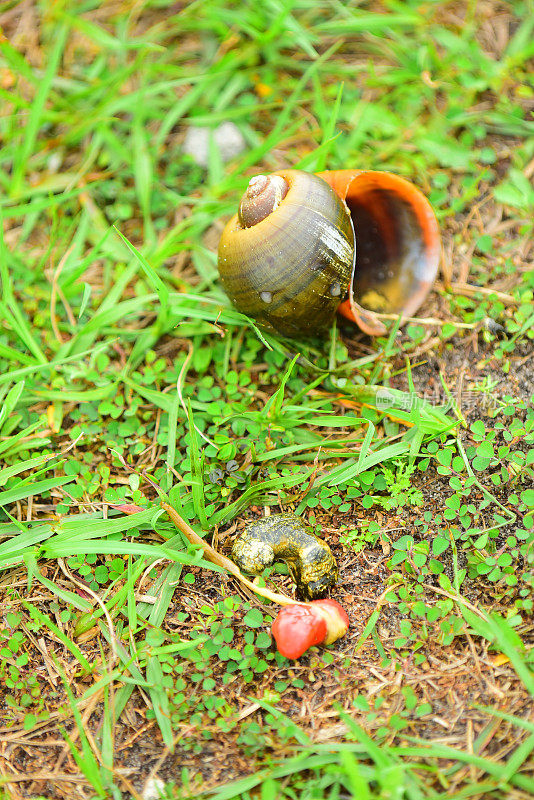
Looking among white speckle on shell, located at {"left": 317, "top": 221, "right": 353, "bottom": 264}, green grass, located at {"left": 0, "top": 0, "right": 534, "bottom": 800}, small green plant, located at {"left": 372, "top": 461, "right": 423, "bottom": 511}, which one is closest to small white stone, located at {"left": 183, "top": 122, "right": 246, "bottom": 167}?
green grass, located at {"left": 0, "top": 0, "right": 534, "bottom": 800}

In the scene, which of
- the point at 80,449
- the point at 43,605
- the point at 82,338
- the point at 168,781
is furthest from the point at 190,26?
the point at 168,781

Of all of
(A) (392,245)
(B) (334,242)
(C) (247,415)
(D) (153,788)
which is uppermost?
(B) (334,242)

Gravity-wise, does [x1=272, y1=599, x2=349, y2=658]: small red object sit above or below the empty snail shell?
below

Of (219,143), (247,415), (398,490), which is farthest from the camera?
(219,143)

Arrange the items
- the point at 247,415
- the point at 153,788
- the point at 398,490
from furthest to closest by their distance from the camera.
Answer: the point at 247,415 < the point at 398,490 < the point at 153,788

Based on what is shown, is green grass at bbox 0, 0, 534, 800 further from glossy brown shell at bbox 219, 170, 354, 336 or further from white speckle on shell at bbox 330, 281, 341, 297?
white speckle on shell at bbox 330, 281, 341, 297

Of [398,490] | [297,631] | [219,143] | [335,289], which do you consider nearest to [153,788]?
[297,631]

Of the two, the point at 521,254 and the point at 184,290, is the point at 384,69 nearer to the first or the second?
the point at 521,254

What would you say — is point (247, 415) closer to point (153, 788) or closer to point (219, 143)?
point (153, 788)
